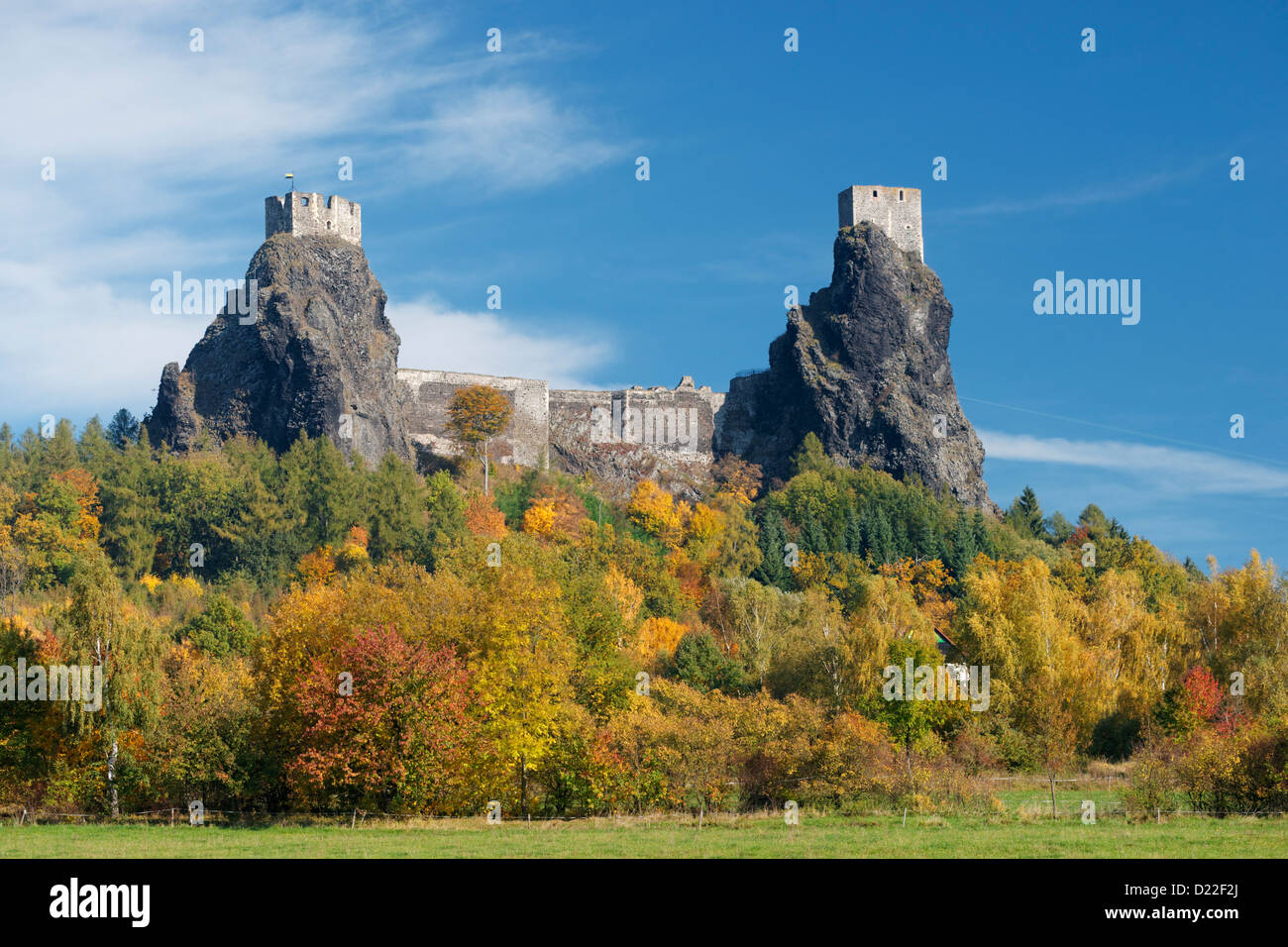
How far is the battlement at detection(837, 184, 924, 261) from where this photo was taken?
11169 cm

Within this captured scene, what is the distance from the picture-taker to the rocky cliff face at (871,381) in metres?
108

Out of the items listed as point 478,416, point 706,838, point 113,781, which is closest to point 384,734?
point 113,781

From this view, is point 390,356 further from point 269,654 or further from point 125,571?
point 269,654

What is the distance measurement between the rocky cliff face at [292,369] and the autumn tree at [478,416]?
5.05 metres

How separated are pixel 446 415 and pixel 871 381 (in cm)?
3173

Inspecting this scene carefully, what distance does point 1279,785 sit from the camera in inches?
1296

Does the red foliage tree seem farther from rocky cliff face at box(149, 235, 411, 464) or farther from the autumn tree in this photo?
the autumn tree

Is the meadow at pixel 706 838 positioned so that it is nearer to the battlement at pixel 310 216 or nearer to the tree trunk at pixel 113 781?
the tree trunk at pixel 113 781

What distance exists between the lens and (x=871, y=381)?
110188 mm

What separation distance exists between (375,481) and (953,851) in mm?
68446

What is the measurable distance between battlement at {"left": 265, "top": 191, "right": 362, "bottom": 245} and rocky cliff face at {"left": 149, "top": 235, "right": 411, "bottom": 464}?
2.56ft

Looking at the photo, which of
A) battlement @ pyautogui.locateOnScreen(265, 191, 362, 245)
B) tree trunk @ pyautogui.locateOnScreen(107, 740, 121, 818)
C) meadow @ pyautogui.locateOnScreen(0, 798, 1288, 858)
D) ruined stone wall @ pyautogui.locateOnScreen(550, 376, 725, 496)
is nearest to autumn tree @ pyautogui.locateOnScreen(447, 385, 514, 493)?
ruined stone wall @ pyautogui.locateOnScreen(550, 376, 725, 496)

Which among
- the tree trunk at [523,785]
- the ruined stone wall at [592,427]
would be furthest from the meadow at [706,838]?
the ruined stone wall at [592,427]

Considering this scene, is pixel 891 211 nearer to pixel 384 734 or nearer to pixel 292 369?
pixel 292 369
